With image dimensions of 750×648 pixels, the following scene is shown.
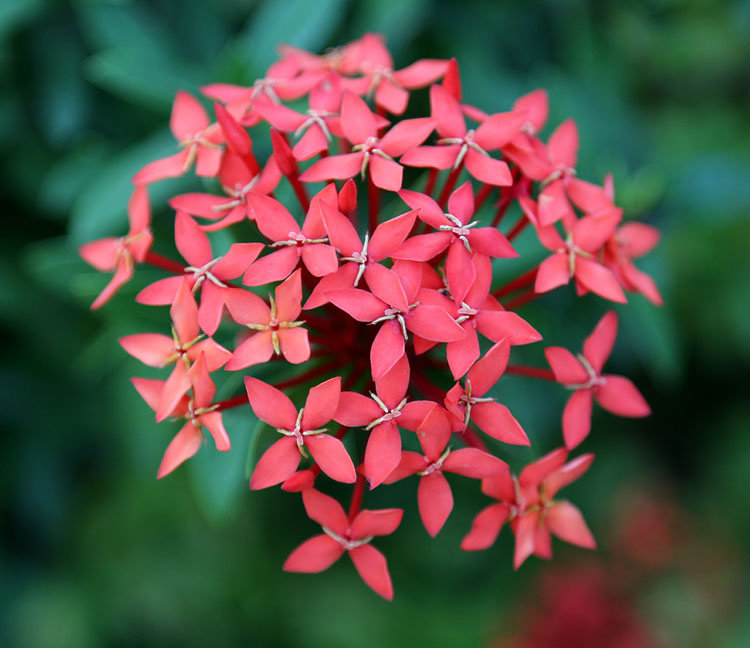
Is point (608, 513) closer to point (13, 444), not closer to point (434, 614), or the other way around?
point (434, 614)

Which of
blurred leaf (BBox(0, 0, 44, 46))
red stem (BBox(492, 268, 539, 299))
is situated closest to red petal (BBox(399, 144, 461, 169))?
red stem (BBox(492, 268, 539, 299))

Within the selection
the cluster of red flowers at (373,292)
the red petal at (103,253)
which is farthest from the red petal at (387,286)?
the red petal at (103,253)

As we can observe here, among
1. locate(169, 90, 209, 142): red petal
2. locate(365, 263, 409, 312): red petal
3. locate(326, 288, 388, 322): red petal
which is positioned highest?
locate(169, 90, 209, 142): red petal

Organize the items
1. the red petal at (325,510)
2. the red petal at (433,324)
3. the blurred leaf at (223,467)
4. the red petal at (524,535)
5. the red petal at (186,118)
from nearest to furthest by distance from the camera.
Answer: the red petal at (433,324) → the red petal at (325,510) → the red petal at (524,535) → the red petal at (186,118) → the blurred leaf at (223,467)

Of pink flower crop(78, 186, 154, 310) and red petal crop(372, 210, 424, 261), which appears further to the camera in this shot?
pink flower crop(78, 186, 154, 310)

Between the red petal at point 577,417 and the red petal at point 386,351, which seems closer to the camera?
the red petal at point 386,351

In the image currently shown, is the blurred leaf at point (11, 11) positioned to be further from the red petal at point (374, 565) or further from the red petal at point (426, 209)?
the red petal at point (374, 565)

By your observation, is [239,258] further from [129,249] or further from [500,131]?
[500,131]

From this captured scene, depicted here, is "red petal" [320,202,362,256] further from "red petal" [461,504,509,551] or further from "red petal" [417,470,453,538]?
"red petal" [461,504,509,551]
